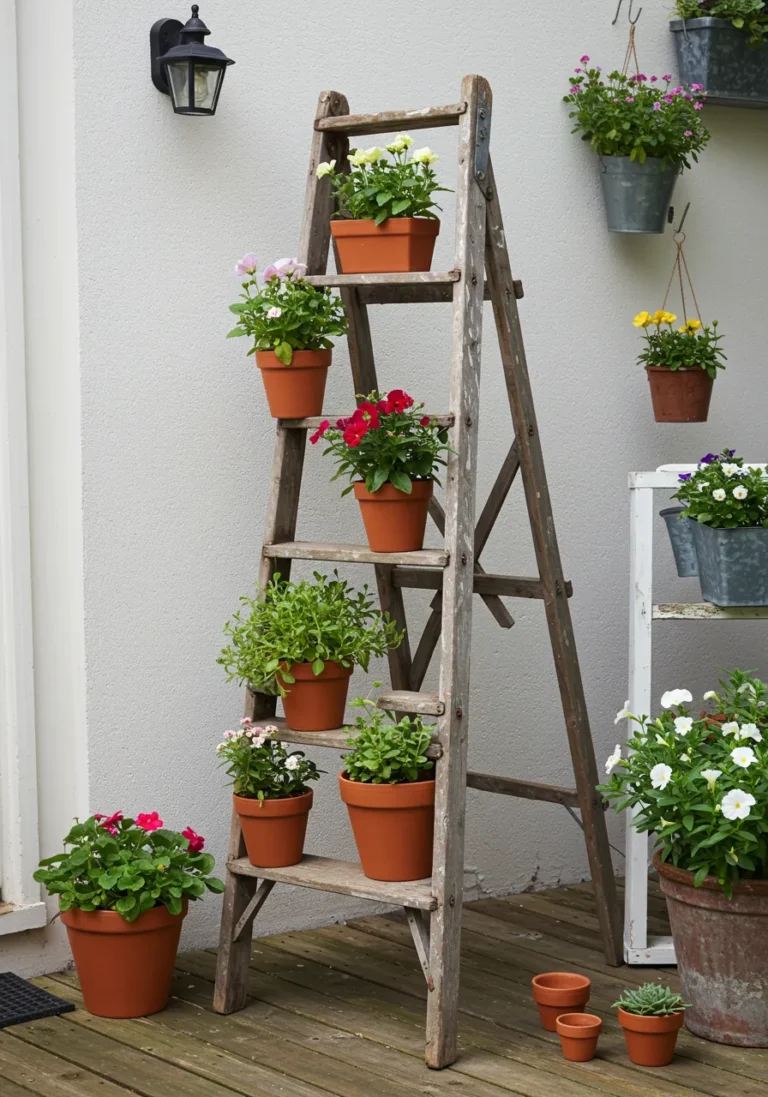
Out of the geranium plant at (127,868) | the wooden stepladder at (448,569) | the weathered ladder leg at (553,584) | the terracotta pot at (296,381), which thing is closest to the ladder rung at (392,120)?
the wooden stepladder at (448,569)

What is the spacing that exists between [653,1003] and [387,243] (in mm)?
1520

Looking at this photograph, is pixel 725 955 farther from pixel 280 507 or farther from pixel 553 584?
pixel 280 507

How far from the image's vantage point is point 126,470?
3.25 m

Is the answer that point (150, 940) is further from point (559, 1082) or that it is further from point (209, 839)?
point (559, 1082)

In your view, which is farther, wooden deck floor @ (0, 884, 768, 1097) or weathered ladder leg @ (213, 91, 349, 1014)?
weathered ladder leg @ (213, 91, 349, 1014)

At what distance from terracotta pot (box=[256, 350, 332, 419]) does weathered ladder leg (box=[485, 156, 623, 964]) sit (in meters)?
0.40

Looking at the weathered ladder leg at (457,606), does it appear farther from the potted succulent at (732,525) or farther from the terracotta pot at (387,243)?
the potted succulent at (732,525)

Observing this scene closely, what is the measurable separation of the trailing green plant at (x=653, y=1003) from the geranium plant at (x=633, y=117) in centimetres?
208

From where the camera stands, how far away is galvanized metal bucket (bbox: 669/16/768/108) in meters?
3.99

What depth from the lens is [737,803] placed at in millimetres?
2703

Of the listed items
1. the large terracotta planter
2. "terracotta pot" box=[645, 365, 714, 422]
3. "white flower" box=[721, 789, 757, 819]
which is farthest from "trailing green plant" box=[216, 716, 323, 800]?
"terracotta pot" box=[645, 365, 714, 422]

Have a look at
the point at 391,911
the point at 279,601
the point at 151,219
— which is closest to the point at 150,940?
the point at 279,601

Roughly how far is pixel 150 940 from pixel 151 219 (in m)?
1.51

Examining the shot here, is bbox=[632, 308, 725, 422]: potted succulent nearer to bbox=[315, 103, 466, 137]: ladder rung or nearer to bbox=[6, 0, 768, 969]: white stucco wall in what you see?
bbox=[6, 0, 768, 969]: white stucco wall
